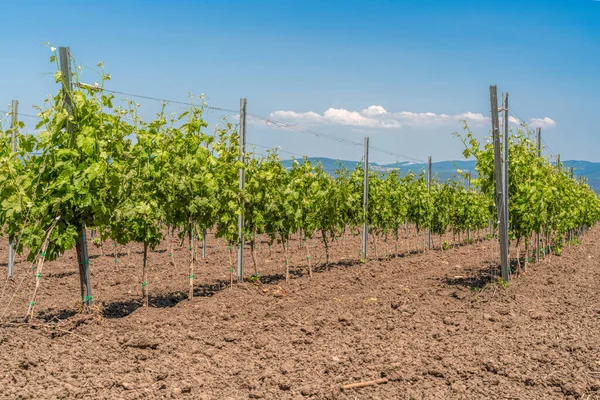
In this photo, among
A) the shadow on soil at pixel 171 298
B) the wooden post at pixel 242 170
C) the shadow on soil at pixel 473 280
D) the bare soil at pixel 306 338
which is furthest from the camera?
the shadow on soil at pixel 473 280

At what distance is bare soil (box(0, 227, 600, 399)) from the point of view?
571 cm

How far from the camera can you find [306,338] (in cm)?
745

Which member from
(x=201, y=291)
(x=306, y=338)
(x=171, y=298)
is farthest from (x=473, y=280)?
(x=171, y=298)

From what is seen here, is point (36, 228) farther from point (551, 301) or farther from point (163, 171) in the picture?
point (551, 301)

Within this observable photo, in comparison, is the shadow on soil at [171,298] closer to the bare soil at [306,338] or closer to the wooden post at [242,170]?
the bare soil at [306,338]

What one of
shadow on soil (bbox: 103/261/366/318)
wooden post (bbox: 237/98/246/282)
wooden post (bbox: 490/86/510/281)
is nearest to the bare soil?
shadow on soil (bbox: 103/261/366/318)

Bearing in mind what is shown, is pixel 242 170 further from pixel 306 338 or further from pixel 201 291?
pixel 306 338

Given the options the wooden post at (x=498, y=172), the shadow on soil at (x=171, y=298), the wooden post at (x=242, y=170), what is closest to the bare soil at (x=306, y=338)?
the shadow on soil at (x=171, y=298)

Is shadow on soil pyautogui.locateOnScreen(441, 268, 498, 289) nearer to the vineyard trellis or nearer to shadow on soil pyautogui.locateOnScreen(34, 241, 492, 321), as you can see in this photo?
shadow on soil pyautogui.locateOnScreen(34, 241, 492, 321)

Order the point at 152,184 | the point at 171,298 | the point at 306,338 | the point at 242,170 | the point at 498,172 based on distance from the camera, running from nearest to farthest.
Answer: the point at 306,338
the point at 152,184
the point at 171,298
the point at 498,172
the point at 242,170

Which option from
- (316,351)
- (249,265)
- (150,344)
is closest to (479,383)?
(316,351)

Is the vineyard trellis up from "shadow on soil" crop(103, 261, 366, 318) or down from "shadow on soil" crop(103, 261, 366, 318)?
up

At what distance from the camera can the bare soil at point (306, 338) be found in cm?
571

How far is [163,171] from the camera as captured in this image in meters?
8.65
